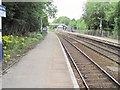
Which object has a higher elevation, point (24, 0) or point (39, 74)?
point (24, 0)

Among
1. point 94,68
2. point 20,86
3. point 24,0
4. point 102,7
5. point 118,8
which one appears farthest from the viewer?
point 102,7

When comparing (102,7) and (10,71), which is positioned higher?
(102,7)

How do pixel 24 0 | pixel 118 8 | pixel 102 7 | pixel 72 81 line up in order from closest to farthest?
1. pixel 72 81
2. pixel 24 0
3. pixel 118 8
4. pixel 102 7

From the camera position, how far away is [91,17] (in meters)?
78.7

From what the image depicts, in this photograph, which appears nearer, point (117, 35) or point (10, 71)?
point (10, 71)

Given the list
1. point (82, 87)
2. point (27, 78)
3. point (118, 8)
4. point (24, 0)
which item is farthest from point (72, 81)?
point (118, 8)

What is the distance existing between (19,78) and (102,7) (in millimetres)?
64109

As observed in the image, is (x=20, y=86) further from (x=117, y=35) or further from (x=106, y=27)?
(x=106, y=27)

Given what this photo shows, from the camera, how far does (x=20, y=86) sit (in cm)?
907

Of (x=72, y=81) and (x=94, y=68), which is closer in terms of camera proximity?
(x=72, y=81)

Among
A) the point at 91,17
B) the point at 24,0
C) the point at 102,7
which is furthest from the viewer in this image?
the point at 91,17

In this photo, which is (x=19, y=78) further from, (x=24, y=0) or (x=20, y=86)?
(x=24, y=0)

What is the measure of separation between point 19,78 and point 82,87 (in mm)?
2319

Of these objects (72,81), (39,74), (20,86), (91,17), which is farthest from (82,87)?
(91,17)
